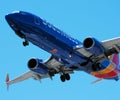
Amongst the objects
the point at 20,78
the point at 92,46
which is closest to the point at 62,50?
the point at 92,46

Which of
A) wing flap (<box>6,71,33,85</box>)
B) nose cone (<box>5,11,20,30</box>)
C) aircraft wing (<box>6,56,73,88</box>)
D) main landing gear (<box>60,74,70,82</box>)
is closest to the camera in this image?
nose cone (<box>5,11,20,30</box>)

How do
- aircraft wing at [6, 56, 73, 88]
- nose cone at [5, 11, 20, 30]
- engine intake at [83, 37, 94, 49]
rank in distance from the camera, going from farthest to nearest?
aircraft wing at [6, 56, 73, 88], engine intake at [83, 37, 94, 49], nose cone at [5, 11, 20, 30]

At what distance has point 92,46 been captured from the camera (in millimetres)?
56781

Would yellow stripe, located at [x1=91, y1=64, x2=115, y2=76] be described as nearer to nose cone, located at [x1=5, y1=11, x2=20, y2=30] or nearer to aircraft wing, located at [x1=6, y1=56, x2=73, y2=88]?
aircraft wing, located at [x1=6, y1=56, x2=73, y2=88]

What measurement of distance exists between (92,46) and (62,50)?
11.8 ft

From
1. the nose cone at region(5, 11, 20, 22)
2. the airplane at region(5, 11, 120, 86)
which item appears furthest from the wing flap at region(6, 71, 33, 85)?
the nose cone at region(5, 11, 20, 22)

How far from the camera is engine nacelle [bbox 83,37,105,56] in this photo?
56875mm

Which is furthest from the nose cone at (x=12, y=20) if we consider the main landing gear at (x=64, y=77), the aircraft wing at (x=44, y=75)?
the main landing gear at (x=64, y=77)

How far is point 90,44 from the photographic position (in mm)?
57062

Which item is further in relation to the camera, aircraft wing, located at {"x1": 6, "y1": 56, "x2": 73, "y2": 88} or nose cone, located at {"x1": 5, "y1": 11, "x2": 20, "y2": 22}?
aircraft wing, located at {"x1": 6, "y1": 56, "x2": 73, "y2": 88}

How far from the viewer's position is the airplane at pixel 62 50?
55344 mm

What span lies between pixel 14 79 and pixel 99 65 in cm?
1547

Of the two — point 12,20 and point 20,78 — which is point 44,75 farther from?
point 12,20

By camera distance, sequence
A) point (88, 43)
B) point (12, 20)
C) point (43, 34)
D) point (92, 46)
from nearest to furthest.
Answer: point (12, 20) < point (43, 34) < point (92, 46) < point (88, 43)
